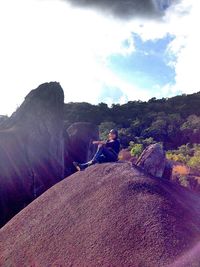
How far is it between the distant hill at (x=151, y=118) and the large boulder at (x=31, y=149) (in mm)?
35593

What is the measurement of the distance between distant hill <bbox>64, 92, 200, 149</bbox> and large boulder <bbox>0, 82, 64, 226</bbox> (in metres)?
35.6

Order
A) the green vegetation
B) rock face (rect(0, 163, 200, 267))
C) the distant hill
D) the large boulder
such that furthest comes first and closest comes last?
the distant hill → the green vegetation → the large boulder → rock face (rect(0, 163, 200, 267))

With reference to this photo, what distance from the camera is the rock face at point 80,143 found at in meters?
30.0

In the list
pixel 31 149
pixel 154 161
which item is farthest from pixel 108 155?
pixel 31 149

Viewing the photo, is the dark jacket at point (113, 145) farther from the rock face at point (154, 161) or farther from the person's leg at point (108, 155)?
the rock face at point (154, 161)

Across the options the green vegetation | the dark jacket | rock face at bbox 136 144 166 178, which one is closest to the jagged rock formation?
rock face at bbox 136 144 166 178

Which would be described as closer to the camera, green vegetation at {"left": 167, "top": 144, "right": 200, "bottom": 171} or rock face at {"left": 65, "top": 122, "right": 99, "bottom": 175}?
rock face at {"left": 65, "top": 122, "right": 99, "bottom": 175}

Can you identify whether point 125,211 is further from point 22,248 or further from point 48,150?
point 48,150

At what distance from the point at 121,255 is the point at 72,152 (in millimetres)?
21763

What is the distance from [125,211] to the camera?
1038 cm

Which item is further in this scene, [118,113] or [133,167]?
[118,113]

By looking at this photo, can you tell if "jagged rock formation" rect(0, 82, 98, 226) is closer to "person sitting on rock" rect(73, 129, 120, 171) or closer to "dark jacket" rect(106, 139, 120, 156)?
"person sitting on rock" rect(73, 129, 120, 171)

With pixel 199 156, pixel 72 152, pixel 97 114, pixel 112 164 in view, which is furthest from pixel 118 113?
pixel 112 164

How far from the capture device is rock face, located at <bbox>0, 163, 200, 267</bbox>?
29.7ft
